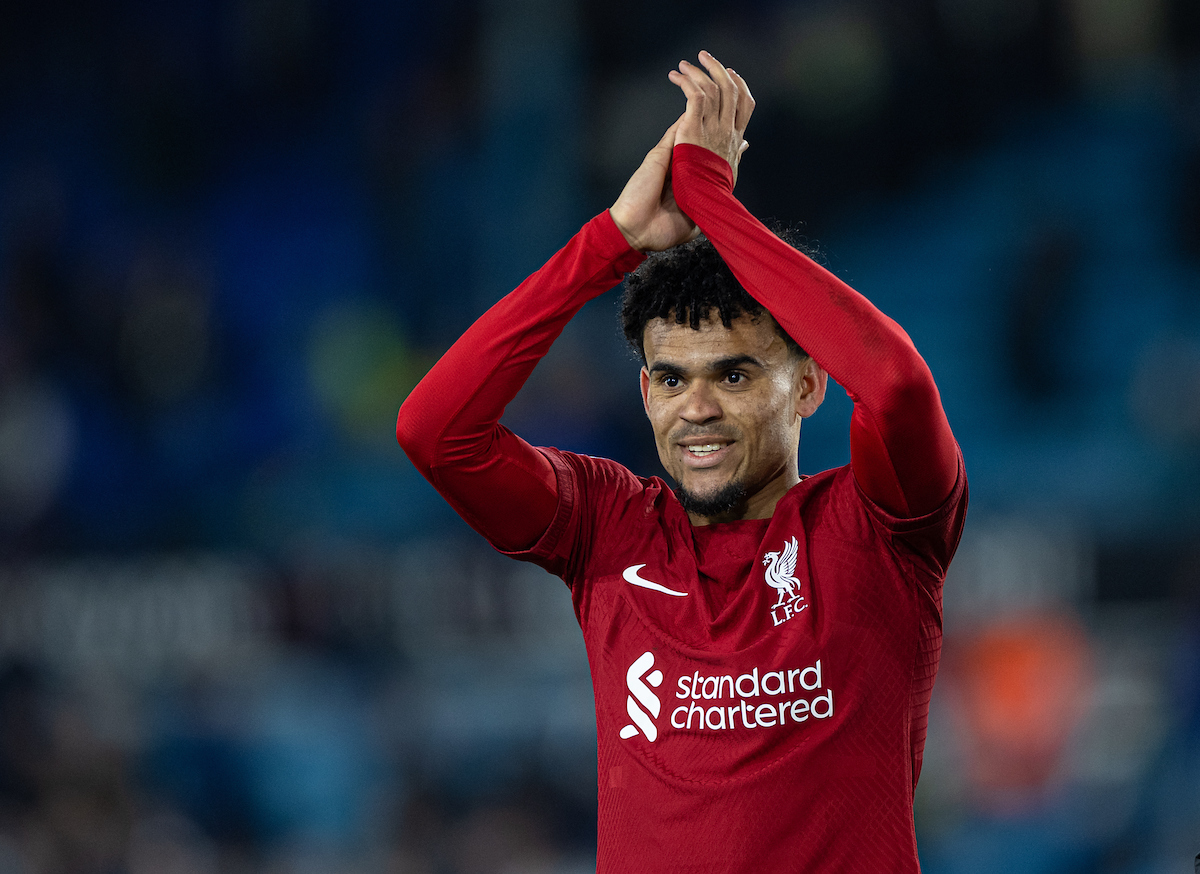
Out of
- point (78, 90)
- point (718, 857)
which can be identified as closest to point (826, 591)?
point (718, 857)

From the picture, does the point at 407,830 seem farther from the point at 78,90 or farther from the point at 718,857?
the point at 78,90

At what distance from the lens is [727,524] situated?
2.52 metres

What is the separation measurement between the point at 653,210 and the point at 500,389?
45 centimetres

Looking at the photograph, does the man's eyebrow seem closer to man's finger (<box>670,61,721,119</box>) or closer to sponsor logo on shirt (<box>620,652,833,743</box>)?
man's finger (<box>670,61,721,119</box>)

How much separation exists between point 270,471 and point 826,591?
16.4 feet

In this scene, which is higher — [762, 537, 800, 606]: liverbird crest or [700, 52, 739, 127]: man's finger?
[700, 52, 739, 127]: man's finger

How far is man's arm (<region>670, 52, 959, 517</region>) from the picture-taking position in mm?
2107

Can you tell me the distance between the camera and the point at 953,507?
7.27 feet

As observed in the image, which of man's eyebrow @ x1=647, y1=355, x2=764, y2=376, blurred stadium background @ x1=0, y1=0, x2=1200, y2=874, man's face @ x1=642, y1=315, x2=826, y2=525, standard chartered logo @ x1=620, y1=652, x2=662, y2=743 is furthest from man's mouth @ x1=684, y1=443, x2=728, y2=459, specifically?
blurred stadium background @ x1=0, y1=0, x2=1200, y2=874

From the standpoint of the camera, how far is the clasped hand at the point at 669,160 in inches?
95.6

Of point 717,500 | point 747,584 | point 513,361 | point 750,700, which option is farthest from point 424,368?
point 750,700

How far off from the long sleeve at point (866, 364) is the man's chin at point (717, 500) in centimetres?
27

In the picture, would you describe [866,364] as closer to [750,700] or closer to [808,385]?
[808,385]

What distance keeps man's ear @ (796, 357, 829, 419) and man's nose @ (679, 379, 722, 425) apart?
0.21 metres
